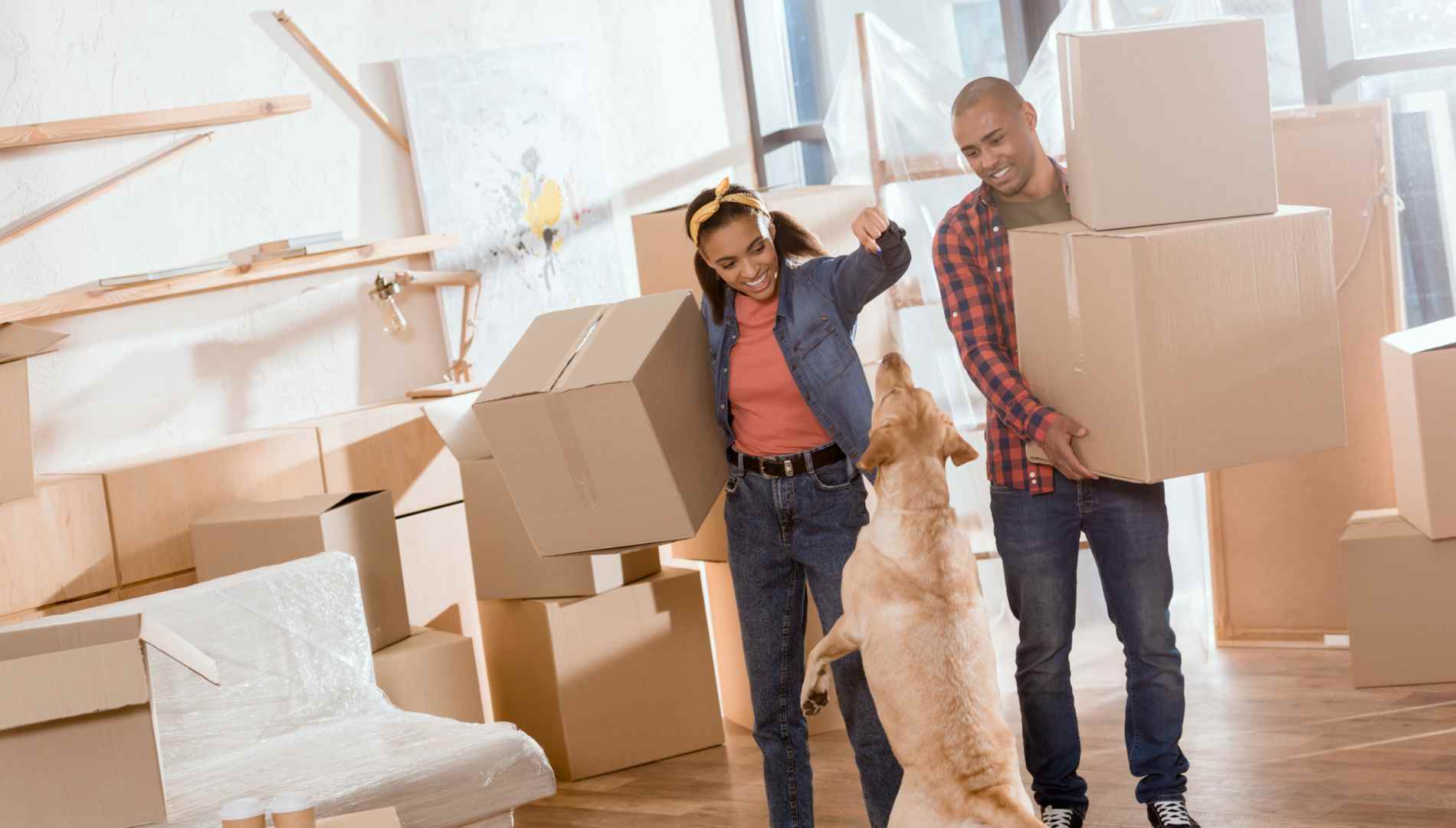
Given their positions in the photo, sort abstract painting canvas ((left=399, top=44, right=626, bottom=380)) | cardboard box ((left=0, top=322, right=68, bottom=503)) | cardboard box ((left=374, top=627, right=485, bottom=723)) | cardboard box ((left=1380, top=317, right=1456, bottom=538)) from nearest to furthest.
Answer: cardboard box ((left=0, top=322, right=68, bottom=503)) → cardboard box ((left=1380, top=317, right=1456, bottom=538)) → cardboard box ((left=374, top=627, right=485, bottom=723)) → abstract painting canvas ((left=399, top=44, right=626, bottom=380))

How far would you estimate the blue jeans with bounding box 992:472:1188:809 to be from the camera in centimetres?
246

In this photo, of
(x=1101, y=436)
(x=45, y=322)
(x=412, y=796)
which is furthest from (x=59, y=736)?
(x=45, y=322)

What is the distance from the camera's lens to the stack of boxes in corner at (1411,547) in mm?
3168

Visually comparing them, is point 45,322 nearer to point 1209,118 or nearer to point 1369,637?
point 1209,118

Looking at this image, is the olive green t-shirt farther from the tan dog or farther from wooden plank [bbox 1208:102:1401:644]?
wooden plank [bbox 1208:102:1401:644]

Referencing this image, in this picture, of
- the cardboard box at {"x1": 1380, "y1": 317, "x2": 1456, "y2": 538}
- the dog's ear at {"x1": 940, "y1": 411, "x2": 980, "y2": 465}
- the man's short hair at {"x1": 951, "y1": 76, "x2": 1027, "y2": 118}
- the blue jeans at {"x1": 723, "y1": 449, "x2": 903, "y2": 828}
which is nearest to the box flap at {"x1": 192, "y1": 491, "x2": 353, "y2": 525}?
the blue jeans at {"x1": 723, "y1": 449, "x2": 903, "y2": 828}

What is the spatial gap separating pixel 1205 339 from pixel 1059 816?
3.11ft

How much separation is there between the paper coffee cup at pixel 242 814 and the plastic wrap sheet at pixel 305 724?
3.10 ft

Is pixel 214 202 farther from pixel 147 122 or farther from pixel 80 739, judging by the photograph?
pixel 80 739

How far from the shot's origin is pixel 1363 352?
3.60m

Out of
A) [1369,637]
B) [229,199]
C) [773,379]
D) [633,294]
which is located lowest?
[1369,637]

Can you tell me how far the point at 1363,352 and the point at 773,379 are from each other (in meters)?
1.96

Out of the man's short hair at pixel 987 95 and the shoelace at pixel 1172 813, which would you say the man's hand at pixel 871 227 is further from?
the shoelace at pixel 1172 813

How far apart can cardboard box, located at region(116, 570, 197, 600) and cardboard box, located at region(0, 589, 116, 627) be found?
25 millimetres
